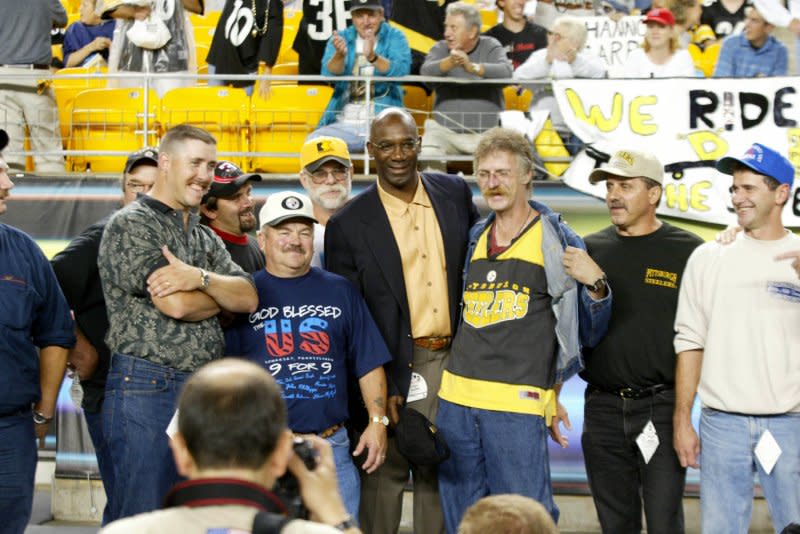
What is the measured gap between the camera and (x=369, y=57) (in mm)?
7453

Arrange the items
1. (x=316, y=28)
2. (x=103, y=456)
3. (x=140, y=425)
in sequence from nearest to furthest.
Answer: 1. (x=140, y=425)
2. (x=103, y=456)
3. (x=316, y=28)

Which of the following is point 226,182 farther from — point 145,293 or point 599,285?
point 599,285

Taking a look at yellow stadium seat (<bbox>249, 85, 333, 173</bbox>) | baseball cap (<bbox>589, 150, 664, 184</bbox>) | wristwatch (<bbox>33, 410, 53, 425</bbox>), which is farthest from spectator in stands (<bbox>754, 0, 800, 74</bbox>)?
wristwatch (<bbox>33, 410, 53, 425</bbox>)

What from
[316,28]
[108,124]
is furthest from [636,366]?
[108,124]

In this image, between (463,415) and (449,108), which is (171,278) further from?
(449,108)

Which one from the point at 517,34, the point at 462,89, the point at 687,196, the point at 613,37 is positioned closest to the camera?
the point at 687,196

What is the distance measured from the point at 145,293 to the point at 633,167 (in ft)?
7.04

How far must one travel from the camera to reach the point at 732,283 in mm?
4461

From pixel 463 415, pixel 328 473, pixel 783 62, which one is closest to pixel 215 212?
pixel 463 415

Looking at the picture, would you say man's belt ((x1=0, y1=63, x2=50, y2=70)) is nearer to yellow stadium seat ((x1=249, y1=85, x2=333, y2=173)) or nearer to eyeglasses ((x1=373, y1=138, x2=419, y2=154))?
yellow stadium seat ((x1=249, y1=85, x2=333, y2=173))

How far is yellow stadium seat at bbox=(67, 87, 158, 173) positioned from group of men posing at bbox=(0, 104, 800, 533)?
3.27m

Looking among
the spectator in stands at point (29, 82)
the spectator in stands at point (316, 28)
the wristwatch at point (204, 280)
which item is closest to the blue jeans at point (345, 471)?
the wristwatch at point (204, 280)

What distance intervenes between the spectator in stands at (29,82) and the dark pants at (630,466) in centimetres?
433

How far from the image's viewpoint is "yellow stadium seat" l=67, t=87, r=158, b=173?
796cm
